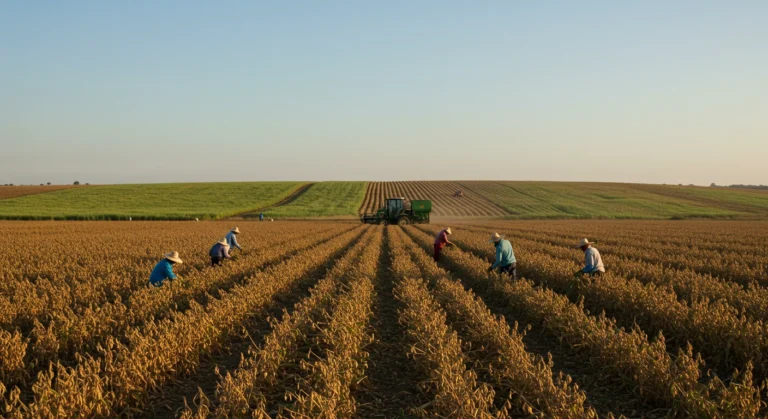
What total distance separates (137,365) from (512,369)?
438cm

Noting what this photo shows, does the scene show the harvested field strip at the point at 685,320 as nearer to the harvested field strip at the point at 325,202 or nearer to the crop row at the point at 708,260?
the crop row at the point at 708,260

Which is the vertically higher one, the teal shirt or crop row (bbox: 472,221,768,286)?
the teal shirt

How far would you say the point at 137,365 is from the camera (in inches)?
227

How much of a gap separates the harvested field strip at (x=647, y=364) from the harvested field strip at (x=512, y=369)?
737 millimetres

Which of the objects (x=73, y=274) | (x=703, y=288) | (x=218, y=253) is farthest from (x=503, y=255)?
(x=73, y=274)

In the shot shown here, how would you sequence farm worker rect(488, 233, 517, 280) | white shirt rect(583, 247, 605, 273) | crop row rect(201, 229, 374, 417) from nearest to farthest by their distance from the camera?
crop row rect(201, 229, 374, 417)
white shirt rect(583, 247, 605, 273)
farm worker rect(488, 233, 517, 280)

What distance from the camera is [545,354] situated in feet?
24.9

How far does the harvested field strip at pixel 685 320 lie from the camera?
682 centimetres

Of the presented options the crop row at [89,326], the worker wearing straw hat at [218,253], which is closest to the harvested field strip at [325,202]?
the worker wearing straw hat at [218,253]

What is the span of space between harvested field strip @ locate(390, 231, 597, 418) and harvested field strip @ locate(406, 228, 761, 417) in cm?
74

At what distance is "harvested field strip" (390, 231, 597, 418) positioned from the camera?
4898mm

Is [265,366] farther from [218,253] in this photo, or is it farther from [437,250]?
[437,250]

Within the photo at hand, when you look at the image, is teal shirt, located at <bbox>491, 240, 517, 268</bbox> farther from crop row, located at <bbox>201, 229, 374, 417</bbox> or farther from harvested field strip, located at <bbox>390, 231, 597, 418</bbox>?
crop row, located at <bbox>201, 229, 374, 417</bbox>

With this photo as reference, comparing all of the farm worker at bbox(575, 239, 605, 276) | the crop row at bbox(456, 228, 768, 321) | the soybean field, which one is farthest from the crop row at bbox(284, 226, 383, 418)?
the crop row at bbox(456, 228, 768, 321)
